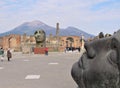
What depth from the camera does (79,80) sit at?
316cm

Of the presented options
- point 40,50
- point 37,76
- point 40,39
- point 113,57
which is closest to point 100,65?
point 113,57

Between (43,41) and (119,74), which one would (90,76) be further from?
(43,41)

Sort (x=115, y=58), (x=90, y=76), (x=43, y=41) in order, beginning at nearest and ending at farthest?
(x=115, y=58) < (x=90, y=76) < (x=43, y=41)

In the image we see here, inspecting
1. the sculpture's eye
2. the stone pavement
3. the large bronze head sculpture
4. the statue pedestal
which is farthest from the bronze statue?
the sculpture's eye

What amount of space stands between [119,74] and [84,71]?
13.6 inches

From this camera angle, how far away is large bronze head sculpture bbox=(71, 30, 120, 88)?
289 centimetres

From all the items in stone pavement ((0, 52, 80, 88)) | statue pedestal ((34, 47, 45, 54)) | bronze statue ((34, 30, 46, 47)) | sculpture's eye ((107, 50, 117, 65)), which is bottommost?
statue pedestal ((34, 47, 45, 54))

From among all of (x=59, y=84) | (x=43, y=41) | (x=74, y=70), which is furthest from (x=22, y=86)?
(x=43, y=41)

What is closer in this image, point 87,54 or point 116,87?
point 116,87

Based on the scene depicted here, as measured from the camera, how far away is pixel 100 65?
2977mm

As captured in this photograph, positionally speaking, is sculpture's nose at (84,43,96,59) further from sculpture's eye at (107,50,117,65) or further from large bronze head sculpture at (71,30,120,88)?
sculpture's eye at (107,50,117,65)

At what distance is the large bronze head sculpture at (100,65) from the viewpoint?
9.49 ft

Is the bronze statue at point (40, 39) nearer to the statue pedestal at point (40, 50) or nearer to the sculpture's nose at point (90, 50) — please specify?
the statue pedestal at point (40, 50)

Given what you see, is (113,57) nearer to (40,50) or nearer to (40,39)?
(40,50)
